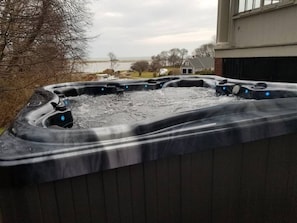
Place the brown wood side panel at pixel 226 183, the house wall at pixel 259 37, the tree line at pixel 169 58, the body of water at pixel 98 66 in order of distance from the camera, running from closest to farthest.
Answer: the brown wood side panel at pixel 226 183 < the house wall at pixel 259 37 < the body of water at pixel 98 66 < the tree line at pixel 169 58

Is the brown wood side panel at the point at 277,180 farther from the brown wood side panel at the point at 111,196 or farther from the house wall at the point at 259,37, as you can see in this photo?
the house wall at the point at 259,37

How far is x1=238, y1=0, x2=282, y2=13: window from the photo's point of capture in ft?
17.7

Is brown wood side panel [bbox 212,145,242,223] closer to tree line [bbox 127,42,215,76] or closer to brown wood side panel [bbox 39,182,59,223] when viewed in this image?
brown wood side panel [bbox 39,182,59,223]

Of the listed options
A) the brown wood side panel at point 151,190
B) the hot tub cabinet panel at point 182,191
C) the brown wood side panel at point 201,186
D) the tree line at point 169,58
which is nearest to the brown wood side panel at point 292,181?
the hot tub cabinet panel at point 182,191

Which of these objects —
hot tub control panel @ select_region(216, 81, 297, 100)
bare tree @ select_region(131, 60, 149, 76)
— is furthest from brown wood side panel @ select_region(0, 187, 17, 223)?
bare tree @ select_region(131, 60, 149, 76)

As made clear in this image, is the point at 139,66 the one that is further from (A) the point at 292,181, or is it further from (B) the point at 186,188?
(B) the point at 186,188

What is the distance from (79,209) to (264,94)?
222 centimetres

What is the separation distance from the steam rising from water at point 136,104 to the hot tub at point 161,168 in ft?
2.39

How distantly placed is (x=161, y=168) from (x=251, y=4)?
6170 mm

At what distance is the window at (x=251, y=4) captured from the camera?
5410 millimetres

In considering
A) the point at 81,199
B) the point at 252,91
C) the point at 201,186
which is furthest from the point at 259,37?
the point at 81,199

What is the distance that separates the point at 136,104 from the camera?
9.16ft

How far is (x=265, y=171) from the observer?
1.27 m

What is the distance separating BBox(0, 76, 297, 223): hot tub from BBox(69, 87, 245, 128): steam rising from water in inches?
28.7
